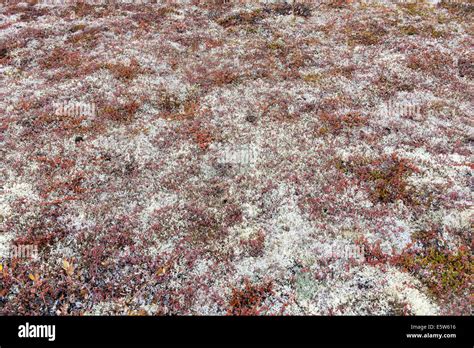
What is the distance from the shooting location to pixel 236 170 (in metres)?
14.5

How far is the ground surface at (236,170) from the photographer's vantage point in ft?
34.2

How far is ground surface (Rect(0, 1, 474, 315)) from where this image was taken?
10430 millimetres

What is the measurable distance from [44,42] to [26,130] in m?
10.9

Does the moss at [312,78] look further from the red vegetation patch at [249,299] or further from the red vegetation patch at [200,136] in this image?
the red vegetation patch at [249,299]

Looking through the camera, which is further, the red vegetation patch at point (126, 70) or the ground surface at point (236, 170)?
the red vegetation patch at point (126, 70)

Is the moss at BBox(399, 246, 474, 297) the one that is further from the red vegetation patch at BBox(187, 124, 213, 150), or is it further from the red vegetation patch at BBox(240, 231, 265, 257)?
the red vegetation patch at BBox(187, 124, 213, 150)

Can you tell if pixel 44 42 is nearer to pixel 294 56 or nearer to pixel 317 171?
pixel 294 56

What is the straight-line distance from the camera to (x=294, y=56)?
22.2 m

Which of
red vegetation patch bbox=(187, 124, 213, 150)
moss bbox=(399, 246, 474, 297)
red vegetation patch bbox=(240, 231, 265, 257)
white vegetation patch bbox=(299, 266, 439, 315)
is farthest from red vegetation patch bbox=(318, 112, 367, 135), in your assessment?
white vegetation patch bbox=(299, 266, 439, 315)

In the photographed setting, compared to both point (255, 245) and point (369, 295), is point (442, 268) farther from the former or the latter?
point (255, 245)

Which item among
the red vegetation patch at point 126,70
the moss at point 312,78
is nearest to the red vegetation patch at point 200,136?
the red vegetation patch at point 126,70
